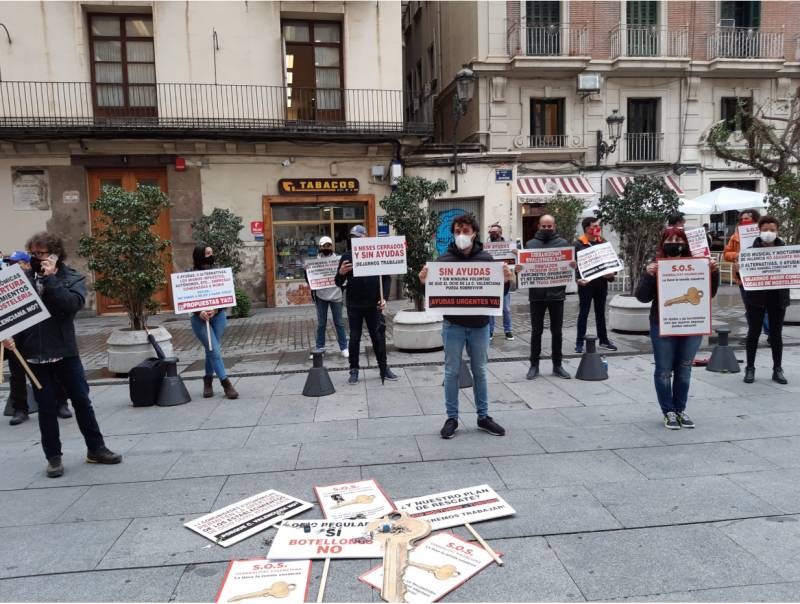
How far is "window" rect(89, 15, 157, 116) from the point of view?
15.6m

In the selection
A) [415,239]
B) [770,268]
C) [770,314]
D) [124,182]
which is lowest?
[770,314]

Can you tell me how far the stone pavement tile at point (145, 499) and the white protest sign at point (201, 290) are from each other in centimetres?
286

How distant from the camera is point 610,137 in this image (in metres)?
19.9

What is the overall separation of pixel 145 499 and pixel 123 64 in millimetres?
14921

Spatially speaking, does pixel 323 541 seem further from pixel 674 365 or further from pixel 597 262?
pixel 597 262

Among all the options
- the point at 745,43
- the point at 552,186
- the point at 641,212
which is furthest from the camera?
the point at 745,43

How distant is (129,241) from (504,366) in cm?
563

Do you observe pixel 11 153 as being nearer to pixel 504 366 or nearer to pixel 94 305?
pixel 94 305

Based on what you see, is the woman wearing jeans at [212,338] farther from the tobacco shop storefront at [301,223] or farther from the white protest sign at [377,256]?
the tobacco shop storefront at [301,223]

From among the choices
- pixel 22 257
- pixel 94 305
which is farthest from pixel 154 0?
pixel 22 257

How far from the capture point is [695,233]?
31.0 ft

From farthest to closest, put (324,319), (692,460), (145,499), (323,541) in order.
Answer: (324,319)
(692,460)
(145,499)
(323,541)

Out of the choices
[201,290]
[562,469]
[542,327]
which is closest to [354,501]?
[562,469]

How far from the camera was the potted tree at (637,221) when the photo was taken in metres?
10.3
